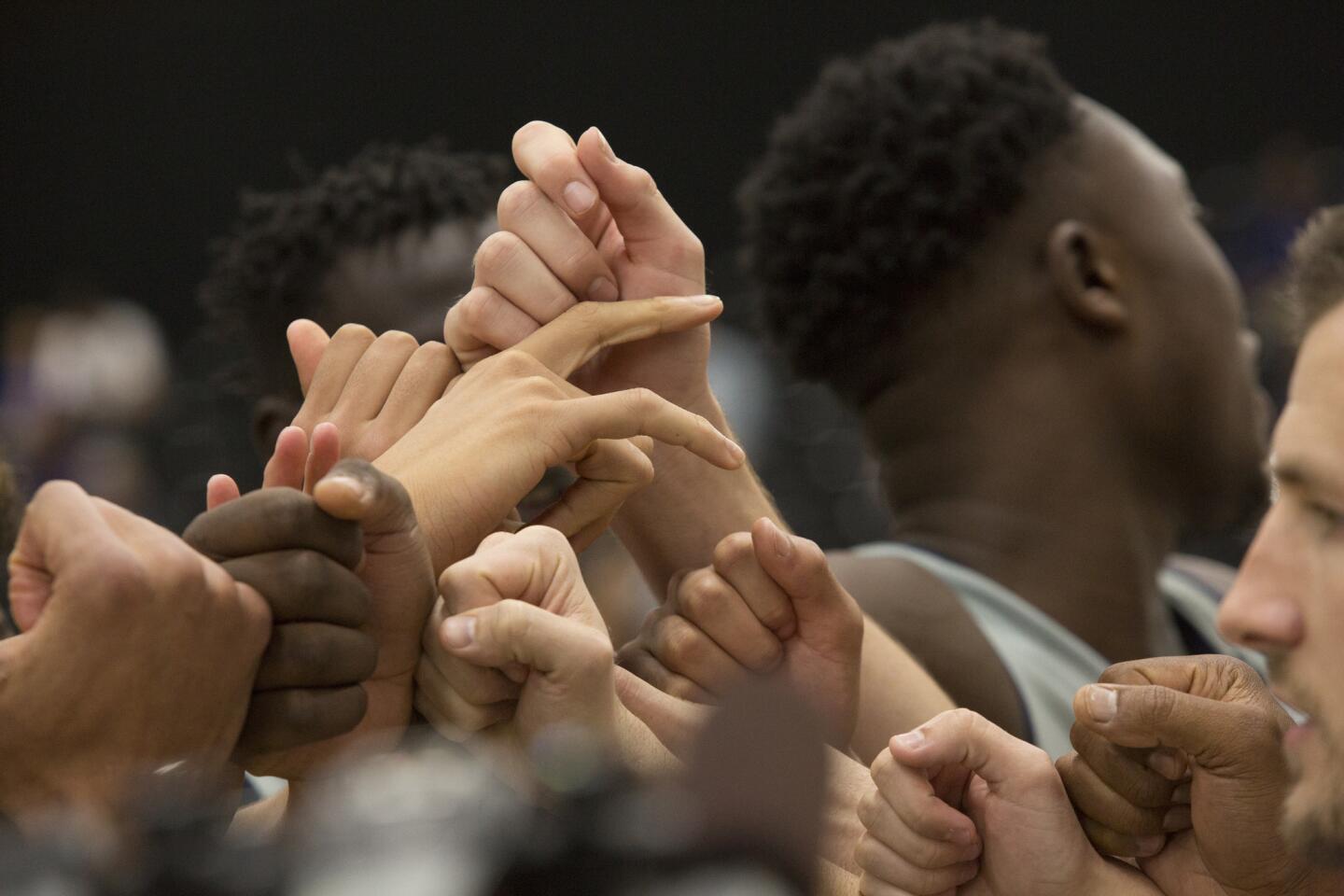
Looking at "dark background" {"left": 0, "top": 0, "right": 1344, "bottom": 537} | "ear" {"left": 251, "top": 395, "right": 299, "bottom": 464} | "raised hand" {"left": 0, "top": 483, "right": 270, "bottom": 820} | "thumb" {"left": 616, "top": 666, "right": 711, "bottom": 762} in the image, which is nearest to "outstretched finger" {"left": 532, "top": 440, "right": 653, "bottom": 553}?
"thumb" {"left": 616, "top": 666, "right": 711, "bottom": 762}

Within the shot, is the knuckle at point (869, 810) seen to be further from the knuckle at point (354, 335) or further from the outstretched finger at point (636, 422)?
the knuckle at point (354, 335)

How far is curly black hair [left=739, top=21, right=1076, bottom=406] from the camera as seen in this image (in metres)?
1.68

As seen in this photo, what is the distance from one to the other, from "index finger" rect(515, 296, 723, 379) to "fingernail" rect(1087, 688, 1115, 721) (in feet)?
1.35

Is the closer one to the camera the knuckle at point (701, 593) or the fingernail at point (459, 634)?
the fingernail at point (459, 634)

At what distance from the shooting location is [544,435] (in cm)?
96

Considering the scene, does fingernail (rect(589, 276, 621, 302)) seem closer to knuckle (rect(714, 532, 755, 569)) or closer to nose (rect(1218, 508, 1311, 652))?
knuckle (rect(714, 532, 755, 569))

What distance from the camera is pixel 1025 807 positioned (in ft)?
2.74

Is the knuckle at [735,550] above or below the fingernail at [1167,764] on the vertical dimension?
above

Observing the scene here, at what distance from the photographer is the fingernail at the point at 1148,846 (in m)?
0.85

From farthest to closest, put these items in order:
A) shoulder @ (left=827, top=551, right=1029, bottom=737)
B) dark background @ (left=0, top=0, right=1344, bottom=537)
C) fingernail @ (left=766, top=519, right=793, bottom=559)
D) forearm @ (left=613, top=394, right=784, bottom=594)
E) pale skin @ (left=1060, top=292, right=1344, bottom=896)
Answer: dark background @ (left=0, top=0, right=1344, bottom=537) < shoulder @ (left=827, top=551, right=1029, bottom=737) < forearm @ (left=613, top=394, right=784, bottom=594) < fingernail @ (left=766, top=519, right=793, bottom=559) < pale skin @ (left=1060, top=292, right=1344, bottom=896)

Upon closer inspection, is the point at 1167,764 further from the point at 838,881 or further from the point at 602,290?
the point at 602,290

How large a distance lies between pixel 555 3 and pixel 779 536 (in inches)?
165

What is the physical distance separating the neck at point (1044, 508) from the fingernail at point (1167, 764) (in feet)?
2.73

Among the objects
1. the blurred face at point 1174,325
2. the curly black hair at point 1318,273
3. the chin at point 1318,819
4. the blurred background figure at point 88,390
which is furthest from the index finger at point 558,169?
the blurred background figure at point 88,390
